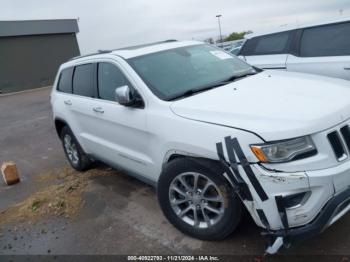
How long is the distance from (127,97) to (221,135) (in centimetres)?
122

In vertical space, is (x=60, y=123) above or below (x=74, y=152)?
above

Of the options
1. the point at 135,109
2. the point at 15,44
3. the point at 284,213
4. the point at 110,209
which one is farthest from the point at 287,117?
the point at 15,44

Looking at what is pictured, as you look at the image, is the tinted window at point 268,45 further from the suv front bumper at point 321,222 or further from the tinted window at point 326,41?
the suv front bumper at point 321,222

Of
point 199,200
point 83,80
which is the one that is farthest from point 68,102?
point 199,200

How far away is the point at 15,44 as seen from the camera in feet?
93.8

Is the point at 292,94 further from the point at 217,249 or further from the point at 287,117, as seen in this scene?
the point at 217,249

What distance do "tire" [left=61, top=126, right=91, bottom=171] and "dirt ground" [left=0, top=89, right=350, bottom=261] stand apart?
0.48ft

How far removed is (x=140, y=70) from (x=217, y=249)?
198 cm

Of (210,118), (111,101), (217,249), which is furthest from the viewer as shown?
(111,101)

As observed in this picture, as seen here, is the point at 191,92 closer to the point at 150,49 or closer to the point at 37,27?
the point at 150,49

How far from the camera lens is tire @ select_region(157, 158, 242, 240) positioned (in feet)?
10.4

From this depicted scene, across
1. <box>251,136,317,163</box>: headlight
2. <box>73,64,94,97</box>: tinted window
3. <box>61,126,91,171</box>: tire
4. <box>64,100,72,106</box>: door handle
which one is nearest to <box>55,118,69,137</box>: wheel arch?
<box>61,126,91,171</box>: tire

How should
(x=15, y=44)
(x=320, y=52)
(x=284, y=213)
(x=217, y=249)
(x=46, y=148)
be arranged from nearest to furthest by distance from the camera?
(x=284, y=213), (x=217, y=249), (x=320, y=52), (x=46, y=148), (x=15, y=44)

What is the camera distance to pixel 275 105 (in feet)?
10.4
